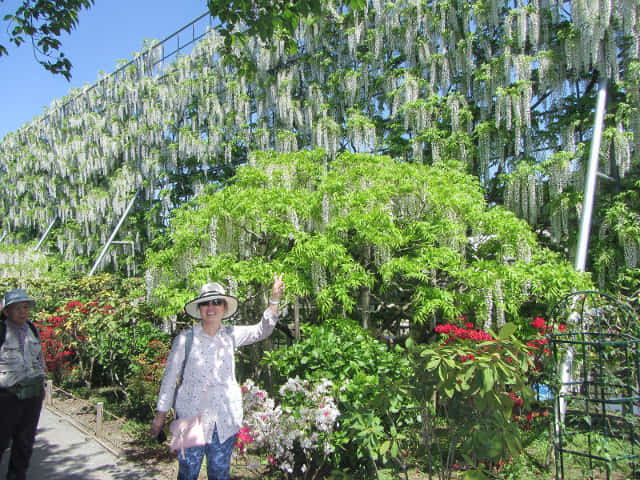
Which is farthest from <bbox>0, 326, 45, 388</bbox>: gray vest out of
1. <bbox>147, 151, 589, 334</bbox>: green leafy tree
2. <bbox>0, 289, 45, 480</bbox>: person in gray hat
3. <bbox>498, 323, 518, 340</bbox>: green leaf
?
<bbox>498, 323, 518, 340</bbox>: green leaf

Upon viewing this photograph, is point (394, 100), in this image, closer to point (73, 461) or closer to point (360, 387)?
point (360, 387)

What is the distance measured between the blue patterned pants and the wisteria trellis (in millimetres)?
4241

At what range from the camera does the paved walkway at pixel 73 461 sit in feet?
14.2

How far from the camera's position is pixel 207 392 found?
2.59 metres

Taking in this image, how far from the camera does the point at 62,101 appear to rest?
2239 cm

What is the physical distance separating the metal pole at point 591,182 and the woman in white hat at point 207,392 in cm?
536

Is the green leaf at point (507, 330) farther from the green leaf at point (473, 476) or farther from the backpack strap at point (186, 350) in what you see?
the backpack strap at point (186, 350)

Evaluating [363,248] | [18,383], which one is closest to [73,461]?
[18,383]

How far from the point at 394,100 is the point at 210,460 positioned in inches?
361

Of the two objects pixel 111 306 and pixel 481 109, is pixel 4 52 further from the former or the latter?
pixel 481 109

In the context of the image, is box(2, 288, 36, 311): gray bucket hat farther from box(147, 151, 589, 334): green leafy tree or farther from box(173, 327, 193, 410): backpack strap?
box(147, 151, 589, 334): green leafy tree

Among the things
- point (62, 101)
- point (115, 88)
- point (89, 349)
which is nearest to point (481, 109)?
point (89, 349)

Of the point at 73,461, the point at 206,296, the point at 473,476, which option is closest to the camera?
the point at 473,476


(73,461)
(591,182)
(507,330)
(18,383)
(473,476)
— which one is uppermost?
(591,182)
